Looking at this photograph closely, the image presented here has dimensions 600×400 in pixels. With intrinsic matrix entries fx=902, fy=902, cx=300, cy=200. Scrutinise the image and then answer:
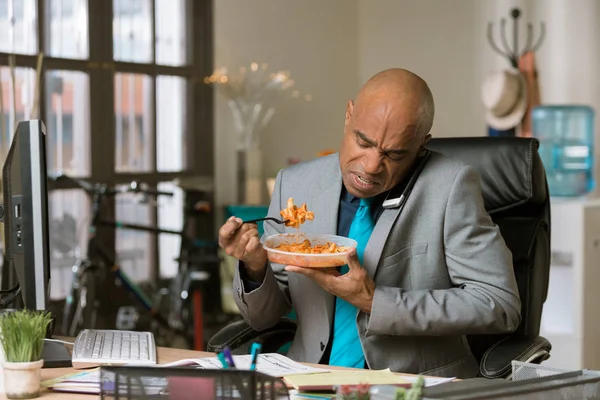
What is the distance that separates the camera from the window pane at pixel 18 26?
428 cm

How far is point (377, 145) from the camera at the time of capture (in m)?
1.98

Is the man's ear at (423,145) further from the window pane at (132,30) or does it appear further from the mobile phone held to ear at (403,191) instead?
the window pane at (132,30)

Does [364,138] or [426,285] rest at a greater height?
[364,138]

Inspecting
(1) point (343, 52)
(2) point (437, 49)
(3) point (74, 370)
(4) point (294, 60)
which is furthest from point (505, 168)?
(1) point (343, 52)

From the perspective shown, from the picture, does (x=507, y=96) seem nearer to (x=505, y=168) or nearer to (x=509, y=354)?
(x=505, y=168)

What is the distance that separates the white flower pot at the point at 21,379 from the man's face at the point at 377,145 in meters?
0.82

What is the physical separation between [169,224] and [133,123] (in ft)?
2.11

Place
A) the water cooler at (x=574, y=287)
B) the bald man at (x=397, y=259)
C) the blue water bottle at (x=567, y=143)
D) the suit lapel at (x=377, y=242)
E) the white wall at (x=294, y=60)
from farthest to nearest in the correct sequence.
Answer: the white wall at (x=294, y=60), the blue water bottle at (x=567, y=143), the water cooler at (x=574, y=287), the suit lapel at (x=377, y=242), the bald man at (x=397, y=259)

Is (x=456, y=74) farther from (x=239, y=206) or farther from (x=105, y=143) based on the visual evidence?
(x=105, y=143)

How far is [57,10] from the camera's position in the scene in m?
4.53

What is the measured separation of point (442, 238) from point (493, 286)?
0.16 metres

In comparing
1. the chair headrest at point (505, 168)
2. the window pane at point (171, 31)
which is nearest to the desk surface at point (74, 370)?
the chair headrest at point (505, 168)

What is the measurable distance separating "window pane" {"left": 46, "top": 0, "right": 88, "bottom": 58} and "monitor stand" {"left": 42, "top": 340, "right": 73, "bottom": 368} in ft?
9.63

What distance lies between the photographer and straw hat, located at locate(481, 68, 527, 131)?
465 centimetres
